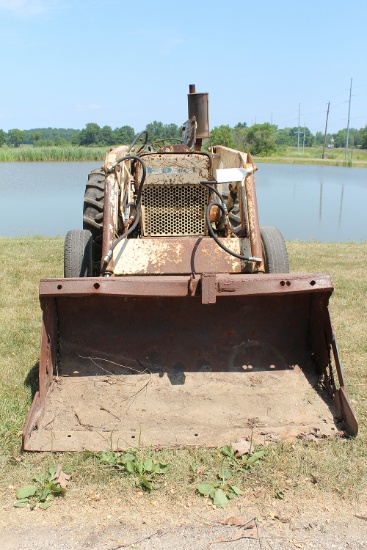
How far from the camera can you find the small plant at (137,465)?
3278mm

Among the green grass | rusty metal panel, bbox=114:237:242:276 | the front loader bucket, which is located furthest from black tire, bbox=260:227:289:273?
the green grass

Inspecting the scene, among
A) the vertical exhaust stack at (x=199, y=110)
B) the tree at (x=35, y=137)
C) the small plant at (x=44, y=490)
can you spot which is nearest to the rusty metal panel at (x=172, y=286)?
the small plant at (x=44, y=490)

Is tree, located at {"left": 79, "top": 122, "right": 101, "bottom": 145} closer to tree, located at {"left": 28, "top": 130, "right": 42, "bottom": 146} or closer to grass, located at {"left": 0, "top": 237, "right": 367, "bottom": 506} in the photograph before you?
tree, located at {"left": 28, "top": 130, "right": 42, "bottom": 146}

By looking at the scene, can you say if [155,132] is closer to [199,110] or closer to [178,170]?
[199,110]

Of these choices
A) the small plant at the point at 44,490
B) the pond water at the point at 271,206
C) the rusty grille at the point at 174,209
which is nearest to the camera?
the small plant at the point at 44,490

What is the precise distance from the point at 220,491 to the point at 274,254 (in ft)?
7.57

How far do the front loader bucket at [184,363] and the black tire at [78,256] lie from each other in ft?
3.08

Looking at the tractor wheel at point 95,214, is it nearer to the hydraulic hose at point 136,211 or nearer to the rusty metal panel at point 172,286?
the hydraulic hose at point 136,211

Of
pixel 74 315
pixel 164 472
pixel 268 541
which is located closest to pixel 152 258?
pixel 74 315

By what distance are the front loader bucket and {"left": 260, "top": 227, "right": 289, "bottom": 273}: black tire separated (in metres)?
0.70

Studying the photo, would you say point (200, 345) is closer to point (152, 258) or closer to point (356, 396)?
point (152, 258)

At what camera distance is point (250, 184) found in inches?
183

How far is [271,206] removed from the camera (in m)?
19.2

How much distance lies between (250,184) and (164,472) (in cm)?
227
